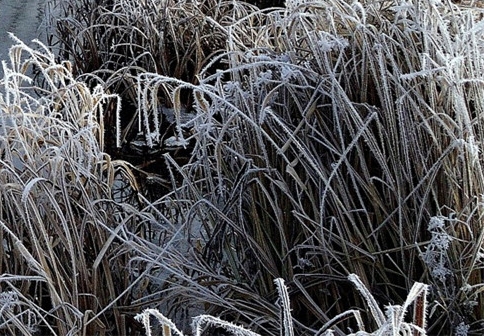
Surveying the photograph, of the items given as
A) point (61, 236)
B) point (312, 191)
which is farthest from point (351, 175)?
point (61, 236)

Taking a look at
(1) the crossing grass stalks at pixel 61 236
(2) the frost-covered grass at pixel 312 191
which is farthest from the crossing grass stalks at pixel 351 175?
(1) the crossing grass stalks at pixel 61 236

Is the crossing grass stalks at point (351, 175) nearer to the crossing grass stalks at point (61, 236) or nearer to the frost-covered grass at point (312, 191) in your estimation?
the frost-covered grass at point (312, 191)

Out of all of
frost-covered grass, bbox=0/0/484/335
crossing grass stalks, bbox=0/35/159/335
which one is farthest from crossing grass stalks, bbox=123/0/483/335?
crossing grass stalks, bbox=0/35/159/335

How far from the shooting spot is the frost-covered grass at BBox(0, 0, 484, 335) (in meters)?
1.51

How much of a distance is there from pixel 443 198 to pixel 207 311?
0.52m

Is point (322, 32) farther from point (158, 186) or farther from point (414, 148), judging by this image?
point (158, 186)

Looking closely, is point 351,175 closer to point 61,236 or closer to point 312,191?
point 312,191

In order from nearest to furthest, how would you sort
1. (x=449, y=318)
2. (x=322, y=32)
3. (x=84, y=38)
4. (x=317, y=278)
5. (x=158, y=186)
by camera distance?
1. (x=449, y=318)
2. (x=317, y=278)
3. (x=322, y=32)
4. (x=158, y=186)
5. (x=84, y=38)

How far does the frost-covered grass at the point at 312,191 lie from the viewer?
4.95 ft

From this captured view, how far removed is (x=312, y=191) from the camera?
5.43ft

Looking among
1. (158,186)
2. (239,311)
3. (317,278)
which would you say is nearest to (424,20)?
(317,278)

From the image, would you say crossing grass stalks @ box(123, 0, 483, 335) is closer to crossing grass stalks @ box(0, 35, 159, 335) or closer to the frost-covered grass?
the frost-covered grass

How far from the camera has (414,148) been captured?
155 centimetres

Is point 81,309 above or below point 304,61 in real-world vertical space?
below
